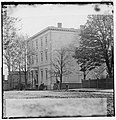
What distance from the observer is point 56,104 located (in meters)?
2.16

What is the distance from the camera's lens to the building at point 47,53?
7.25ft

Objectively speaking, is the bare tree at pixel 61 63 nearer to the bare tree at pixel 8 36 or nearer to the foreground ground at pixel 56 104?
the foreground ground at pixel 56 104

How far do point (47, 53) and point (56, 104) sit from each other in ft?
1.15

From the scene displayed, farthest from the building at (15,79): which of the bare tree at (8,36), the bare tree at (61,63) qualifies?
the bare tree at (61,63)

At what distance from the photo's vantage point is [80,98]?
7.16ft

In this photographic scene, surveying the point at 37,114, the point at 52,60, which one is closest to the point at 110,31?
the point at 52,60

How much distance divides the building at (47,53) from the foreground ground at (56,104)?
0.08 metres

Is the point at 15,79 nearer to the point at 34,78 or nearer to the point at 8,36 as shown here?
the point at 34,78

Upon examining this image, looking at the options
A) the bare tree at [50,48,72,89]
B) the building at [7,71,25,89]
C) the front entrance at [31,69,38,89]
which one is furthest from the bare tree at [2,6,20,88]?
the bare tree at [50,48,72,89]

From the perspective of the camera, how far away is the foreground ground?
84.4 inches

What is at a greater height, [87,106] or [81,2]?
[81,2]

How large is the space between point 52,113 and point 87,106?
0.24 meters

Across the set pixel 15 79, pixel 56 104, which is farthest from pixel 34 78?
pixel 56 104

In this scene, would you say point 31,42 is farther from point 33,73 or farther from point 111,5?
point 111,5
